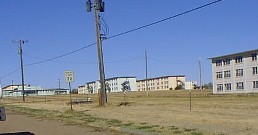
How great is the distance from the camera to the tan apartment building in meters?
78.5

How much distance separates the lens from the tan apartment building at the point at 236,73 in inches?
3091

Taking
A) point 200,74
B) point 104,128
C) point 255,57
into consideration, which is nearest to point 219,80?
point 255,57

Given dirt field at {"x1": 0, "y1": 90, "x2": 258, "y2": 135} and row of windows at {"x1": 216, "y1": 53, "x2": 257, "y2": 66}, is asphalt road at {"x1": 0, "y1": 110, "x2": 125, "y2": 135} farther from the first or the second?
row of windows at {"x1": 216, "y1": 53, "x2": 257, "y2": 66}

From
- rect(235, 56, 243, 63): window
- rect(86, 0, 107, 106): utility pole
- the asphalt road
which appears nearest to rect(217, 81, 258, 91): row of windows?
rect(235, 56, 243, 63): window

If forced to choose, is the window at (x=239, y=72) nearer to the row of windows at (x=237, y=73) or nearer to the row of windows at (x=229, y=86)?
the row of windows at (x=237, y=73)

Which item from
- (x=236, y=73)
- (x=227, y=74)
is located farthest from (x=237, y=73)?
(x=227, y=74)

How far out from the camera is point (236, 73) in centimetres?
8312

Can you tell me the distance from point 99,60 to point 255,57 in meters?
44.2

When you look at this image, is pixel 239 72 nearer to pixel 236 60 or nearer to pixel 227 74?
pixel 236 60

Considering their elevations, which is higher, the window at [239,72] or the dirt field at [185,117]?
the window at [239,72]

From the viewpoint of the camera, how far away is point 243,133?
13680 mm

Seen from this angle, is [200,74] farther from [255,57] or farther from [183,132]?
[183,132]

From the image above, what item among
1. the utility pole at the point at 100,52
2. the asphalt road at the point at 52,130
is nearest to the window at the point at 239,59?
the utility pole at the point at 100,52

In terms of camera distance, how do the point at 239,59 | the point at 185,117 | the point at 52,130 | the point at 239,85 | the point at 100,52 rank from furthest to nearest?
1. the point at 239,85
2. the point at 239,59
3. the point at 100,52
4. the point at 185,117
5. the point at 52,130
